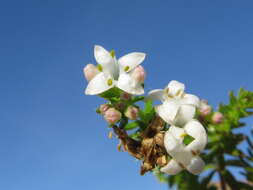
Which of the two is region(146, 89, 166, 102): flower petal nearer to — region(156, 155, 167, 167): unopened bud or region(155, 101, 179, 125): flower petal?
region(155, 101, 179, 125): flower petal

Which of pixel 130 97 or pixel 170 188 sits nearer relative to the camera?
pixel 130 97

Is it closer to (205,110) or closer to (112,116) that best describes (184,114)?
(205,110)

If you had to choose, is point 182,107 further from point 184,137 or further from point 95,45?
point 95,45

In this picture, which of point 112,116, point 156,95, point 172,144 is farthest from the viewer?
point 156,95

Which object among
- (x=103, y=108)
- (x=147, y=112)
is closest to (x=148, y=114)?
(x=147, y=112)

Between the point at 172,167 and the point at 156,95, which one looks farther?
the point at 156,95

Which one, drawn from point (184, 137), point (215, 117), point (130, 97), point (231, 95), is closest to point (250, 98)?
point (231, 95)

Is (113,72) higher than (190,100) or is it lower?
higher

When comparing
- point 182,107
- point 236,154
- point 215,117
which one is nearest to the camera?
point 182,107

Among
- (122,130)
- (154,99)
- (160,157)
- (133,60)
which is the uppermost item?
(133,60)
